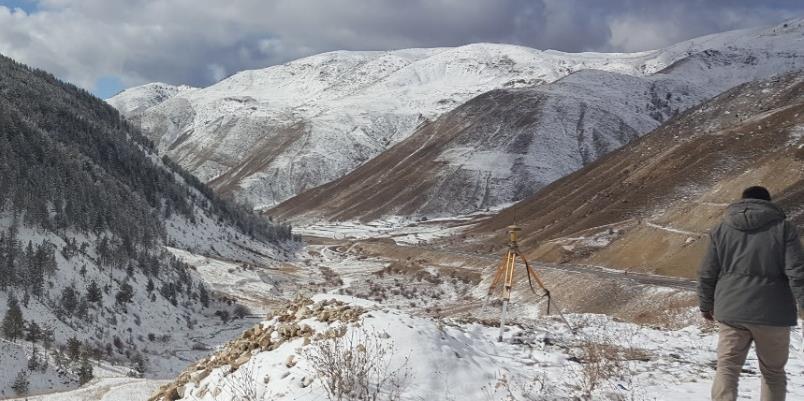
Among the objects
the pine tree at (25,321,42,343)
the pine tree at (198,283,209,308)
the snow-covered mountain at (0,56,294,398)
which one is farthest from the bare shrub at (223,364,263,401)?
the pine tree at (198,283,209,308)

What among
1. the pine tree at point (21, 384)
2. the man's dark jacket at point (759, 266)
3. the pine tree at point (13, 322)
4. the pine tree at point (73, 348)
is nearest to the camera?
the man's dark jacket at point (759, 266)

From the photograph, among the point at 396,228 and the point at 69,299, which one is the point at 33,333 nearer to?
the point at 69,299

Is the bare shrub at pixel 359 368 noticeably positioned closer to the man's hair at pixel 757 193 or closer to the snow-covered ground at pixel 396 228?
the man's hair at pixel 757 193

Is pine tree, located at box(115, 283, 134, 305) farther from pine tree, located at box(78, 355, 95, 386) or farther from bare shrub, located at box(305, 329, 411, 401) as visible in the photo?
bare shrub, located at box(305, 329, 411, 401)

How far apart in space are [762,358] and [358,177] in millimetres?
154769

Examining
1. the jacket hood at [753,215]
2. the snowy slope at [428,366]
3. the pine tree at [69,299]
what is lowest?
the pine tree at [69,299]

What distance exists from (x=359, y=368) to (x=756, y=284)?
16.2 ft

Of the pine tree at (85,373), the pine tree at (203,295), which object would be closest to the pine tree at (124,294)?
the pine tree at (203,295)

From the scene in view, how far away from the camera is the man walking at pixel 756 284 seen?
6.58 meters

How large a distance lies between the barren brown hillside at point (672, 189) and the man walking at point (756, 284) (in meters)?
13.9

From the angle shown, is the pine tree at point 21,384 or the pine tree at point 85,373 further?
the pine tree at point 85,373

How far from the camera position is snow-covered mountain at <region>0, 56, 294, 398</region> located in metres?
27.9

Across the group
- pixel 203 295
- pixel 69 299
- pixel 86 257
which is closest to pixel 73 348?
Answer: pixel 69 299

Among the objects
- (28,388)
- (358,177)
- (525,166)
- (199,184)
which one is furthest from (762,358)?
(358,177)
